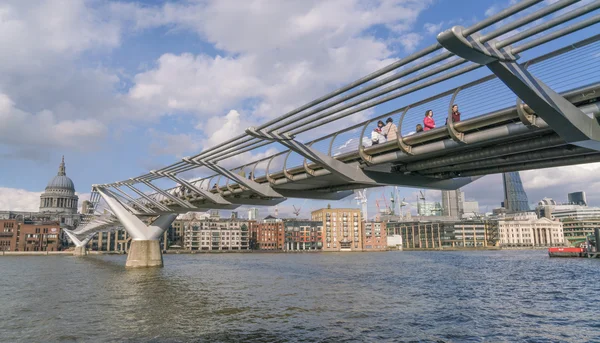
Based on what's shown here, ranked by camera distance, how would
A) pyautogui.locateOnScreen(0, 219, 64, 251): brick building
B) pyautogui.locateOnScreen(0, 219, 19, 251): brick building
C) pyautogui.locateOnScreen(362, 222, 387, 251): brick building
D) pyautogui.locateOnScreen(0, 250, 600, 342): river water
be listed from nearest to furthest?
pyautogui.locateOnScreen(0, 250, 600, 342): river water, pyautogui.locateOnScreen(0, 219, 19, 251): brick building, pyautogui.locateOnScreen(0, 219, 64, 251): brick building, pyautogui.locateOnScreen(362, 222, 387, 251): brick building

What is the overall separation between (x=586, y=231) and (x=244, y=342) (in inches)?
8775

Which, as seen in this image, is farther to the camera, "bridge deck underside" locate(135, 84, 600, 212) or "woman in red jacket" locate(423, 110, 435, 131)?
"woman in red jacket" locate(423, 110, 435, 131)

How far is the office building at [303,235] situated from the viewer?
186 meters

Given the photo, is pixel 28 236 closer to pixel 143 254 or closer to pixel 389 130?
pixel 143 254

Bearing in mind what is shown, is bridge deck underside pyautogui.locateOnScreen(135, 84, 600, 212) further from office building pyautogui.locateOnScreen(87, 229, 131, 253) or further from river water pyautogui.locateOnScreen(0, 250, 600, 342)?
office building pyautogui.locateOnScreen(87, 229, 131, 253)

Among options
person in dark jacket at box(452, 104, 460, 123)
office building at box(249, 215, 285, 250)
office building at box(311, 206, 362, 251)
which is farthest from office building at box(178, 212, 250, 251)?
person in dark jacket at box(452, 104, 460, 123)

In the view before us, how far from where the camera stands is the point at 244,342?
53.1ft

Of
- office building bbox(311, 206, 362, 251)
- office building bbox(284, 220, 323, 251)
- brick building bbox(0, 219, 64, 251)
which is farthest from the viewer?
office building bbox(311, 206, 362, 251)

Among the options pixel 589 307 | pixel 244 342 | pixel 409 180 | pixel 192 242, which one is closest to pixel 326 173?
pixel 409 180

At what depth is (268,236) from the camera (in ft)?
621

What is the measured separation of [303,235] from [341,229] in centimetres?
1645

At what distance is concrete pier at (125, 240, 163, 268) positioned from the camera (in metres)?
57.7

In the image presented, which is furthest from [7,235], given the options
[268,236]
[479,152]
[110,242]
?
[479,152]

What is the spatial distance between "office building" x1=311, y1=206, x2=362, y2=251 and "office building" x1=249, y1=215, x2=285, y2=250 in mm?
18537
